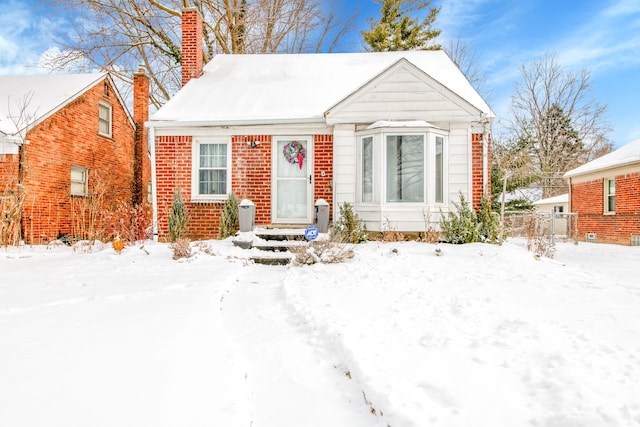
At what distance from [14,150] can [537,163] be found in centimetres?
2853

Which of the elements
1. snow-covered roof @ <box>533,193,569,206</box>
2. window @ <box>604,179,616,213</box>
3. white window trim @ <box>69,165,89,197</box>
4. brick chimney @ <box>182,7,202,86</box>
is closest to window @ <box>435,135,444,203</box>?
brick chimney @ <box>182,7,202,86</box>

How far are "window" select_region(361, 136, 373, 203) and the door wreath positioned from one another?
155 cm

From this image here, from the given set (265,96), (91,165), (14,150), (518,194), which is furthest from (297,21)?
(518,194)

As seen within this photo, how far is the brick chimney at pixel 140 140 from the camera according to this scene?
1451 centimetres

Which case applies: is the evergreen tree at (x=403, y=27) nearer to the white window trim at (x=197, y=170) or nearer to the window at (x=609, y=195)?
the window at (x=609, y=195)

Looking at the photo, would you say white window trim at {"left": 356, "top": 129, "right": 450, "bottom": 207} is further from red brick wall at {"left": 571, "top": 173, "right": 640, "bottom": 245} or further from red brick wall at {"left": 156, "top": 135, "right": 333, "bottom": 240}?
red brick wall at {"left": 571, "top": 173, "right": 640, "bottom": 245}

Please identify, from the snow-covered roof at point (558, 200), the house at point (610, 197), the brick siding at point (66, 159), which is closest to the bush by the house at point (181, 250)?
the brick siding at point (66, 159)

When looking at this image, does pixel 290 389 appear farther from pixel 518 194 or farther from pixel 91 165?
pixel 518 194

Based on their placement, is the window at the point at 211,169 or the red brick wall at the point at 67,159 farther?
the red brick wall at the point at 67,159

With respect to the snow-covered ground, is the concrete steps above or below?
above

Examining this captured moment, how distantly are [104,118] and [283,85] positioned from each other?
25.9ft

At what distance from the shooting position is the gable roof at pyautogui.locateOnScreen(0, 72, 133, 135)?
1066 cm

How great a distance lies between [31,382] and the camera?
2.05m

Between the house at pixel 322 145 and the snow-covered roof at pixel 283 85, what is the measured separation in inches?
2.0
